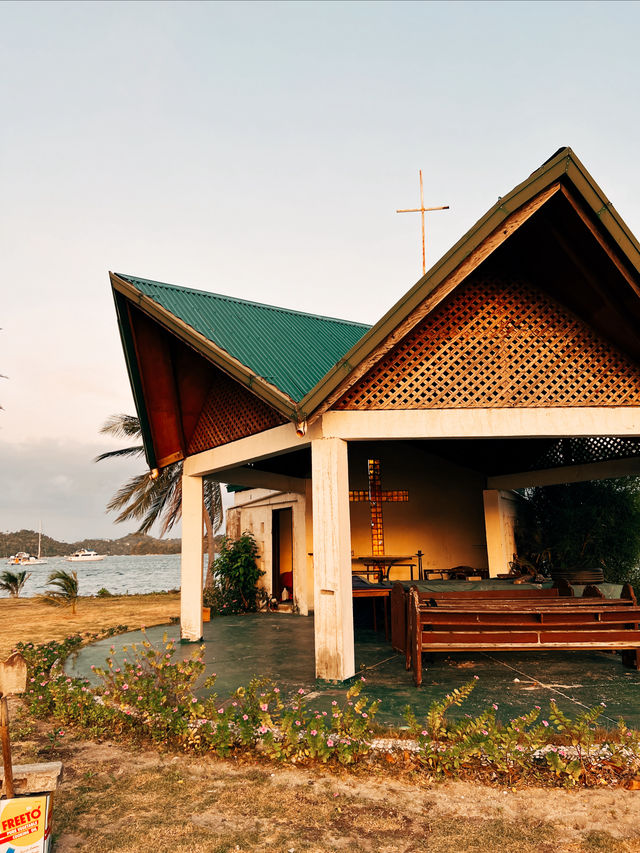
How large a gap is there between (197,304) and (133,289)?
1.25m

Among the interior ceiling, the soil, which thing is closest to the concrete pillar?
the interior ceiling

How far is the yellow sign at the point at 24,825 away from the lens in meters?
2.84

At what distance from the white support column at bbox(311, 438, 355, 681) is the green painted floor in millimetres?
323

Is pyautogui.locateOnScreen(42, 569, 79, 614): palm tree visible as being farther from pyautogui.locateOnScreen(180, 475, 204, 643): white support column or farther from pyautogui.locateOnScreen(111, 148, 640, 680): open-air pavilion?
pyautogui.locateOnScreen(111, 148, 640, 680): open-air pavilion

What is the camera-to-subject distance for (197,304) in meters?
9.38

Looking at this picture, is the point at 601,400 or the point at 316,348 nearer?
the point at 601,400

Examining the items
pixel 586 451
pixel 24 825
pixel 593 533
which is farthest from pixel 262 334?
pixel 593 533

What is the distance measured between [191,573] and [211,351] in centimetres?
433

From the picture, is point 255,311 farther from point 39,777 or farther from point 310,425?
point 39,777

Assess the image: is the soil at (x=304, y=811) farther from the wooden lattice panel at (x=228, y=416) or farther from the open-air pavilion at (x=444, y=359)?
the wooden lattice panel at (x=228, y=416)

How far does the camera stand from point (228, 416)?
9.36m

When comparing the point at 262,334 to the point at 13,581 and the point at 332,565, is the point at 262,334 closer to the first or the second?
the point at 332,565

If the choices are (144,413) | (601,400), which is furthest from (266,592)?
(601,400)

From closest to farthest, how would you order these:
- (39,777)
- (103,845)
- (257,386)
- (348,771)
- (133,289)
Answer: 1. (39,777)
2. (103,845)
3. (348,771)
4. (257,386)
5. (133,289)
